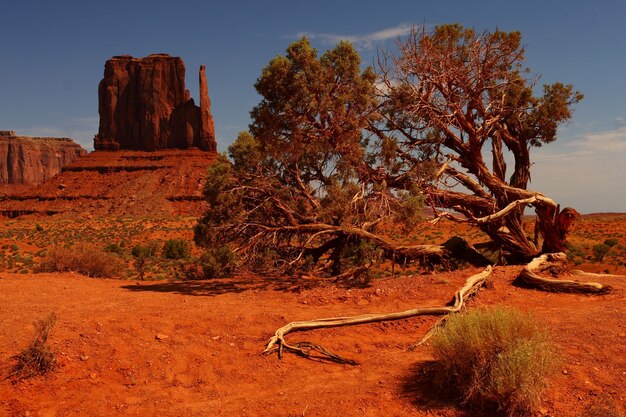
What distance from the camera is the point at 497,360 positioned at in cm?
546

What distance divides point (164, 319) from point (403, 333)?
12.8ft

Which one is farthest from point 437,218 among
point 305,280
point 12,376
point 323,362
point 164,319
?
point 12,376

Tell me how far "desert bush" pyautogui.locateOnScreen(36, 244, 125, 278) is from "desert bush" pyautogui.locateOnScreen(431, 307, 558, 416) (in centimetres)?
1185

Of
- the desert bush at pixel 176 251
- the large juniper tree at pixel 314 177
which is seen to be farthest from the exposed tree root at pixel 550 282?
the desert bush at pixel 176 251

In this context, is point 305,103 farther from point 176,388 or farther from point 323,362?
point 176,388

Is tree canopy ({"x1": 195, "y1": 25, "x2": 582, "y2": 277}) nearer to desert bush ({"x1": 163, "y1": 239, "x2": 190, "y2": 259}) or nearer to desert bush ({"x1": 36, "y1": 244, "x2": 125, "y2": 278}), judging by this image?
desert bush ({"x1": 36, "y1": 244, "x2": 125, "y2": 278})

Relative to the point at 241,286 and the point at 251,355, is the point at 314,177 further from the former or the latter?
the point at 251,355

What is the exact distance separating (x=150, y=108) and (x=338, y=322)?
363ft

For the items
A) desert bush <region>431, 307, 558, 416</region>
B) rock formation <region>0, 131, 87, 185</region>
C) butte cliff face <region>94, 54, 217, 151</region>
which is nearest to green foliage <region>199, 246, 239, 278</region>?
desert bush <region>431, 307, 558, 416</region>

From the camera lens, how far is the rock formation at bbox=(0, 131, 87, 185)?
16138cm

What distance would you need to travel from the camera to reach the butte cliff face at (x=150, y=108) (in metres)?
107

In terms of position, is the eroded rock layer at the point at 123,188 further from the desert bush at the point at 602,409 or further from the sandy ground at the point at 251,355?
the desert bush at the point at 602,409

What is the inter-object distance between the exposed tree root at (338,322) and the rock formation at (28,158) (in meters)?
172

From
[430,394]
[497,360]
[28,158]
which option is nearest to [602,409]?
[497,360]
